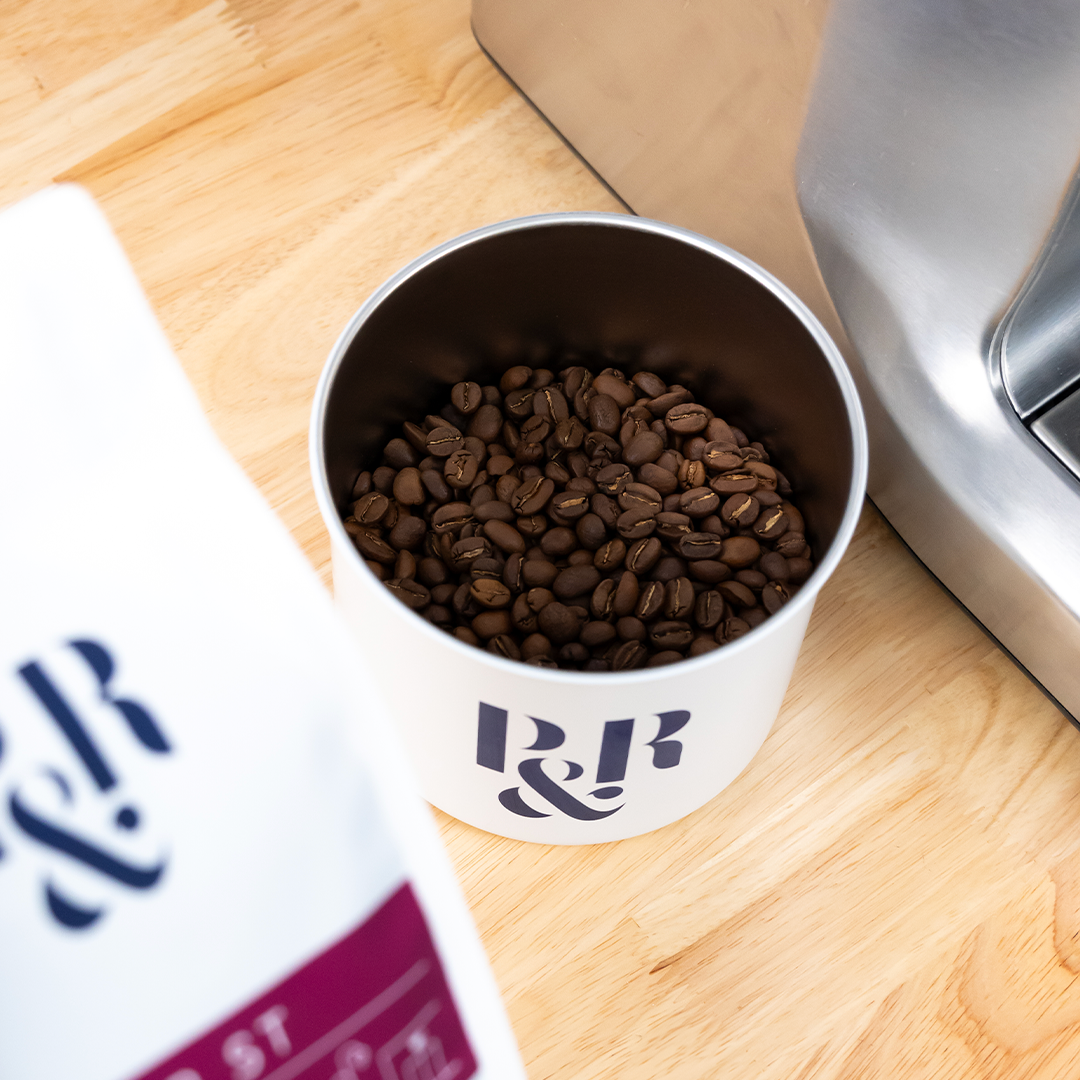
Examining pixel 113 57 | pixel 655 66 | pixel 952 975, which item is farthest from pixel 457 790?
pixel 113 57

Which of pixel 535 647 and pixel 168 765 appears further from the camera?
pixel 535 647

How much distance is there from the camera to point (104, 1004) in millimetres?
204

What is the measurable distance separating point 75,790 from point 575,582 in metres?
0.27

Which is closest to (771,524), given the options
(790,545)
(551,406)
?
(790,545)

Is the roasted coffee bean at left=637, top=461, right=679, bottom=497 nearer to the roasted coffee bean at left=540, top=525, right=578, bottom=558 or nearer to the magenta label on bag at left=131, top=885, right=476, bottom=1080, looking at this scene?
the roasted coffee bean at left=540, top=525, right=578, bottom=558

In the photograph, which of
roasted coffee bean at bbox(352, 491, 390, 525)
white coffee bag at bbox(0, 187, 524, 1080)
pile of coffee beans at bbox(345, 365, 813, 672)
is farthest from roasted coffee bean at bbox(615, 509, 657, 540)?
white coffee bag at bbox(0, 187, 524, 1080)

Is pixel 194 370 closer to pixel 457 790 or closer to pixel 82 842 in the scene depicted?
pixel 457 790

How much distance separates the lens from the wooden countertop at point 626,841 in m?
0.44

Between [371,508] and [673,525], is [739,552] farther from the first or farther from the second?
[371,508]

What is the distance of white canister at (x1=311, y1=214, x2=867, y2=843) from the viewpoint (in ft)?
1.20

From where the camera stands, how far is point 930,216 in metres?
0.44

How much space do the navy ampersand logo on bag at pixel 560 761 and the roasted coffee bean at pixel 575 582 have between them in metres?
0.08

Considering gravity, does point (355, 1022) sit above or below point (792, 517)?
above

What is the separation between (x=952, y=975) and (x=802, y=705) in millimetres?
128
